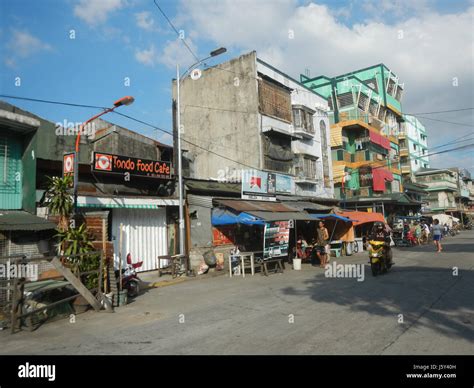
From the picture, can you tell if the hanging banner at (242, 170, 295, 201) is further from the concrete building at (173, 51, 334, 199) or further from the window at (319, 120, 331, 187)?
the window at (319, 120, 331, 187)

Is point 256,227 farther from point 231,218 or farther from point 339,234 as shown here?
point 339,234

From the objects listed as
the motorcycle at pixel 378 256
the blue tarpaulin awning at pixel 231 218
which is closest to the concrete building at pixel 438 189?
the motorcycle at pixel 378 256

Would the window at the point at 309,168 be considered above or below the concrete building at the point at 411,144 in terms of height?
below

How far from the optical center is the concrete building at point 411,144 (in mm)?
54625

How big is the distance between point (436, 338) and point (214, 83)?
23.0 metres

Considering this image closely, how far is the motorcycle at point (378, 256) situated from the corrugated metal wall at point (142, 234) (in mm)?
9086

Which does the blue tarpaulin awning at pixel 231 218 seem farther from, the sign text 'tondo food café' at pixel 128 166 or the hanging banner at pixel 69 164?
the hanging banner at pixel 69 164

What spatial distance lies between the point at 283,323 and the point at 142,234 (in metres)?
10.1

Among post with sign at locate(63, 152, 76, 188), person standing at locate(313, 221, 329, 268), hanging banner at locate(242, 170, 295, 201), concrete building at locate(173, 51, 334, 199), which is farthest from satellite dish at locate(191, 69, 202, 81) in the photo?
post with sign at locate(63, 152, 76, 188)

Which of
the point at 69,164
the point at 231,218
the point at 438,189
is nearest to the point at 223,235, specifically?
the point at 231,218

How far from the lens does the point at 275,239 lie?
56.2ft

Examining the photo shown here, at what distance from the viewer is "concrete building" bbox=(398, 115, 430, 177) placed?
179 feet
